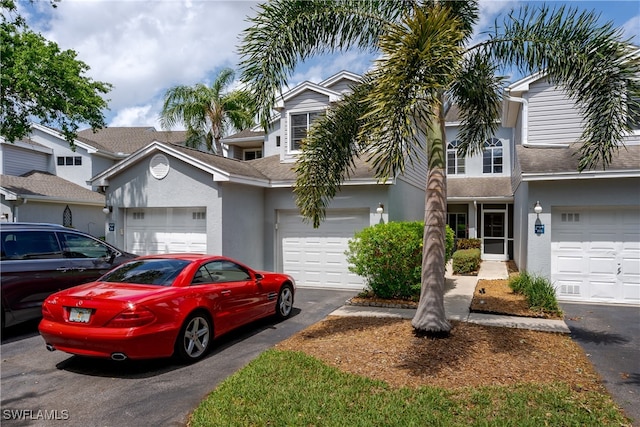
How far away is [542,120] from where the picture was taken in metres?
12.2

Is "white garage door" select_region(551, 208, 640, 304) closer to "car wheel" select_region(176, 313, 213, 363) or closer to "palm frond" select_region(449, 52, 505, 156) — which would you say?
"palm frond" select_region(449, 52, 505, 156)

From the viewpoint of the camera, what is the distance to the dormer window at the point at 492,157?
21.1 m

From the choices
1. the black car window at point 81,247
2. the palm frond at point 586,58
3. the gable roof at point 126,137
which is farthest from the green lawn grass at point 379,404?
the gable roof at point 126,137

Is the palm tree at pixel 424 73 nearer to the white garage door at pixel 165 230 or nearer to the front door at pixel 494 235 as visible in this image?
the white garage door at pixel 165 230

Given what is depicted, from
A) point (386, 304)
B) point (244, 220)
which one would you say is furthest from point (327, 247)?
point (386, 304)

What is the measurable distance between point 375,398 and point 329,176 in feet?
14.1

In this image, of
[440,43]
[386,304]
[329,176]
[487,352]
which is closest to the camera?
[440,43]

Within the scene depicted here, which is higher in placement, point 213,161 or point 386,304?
point 213,161

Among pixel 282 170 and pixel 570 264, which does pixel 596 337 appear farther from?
pixel 282 170

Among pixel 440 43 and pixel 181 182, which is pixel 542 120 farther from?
pixel 181 182

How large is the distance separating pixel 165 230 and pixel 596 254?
12.1 meters

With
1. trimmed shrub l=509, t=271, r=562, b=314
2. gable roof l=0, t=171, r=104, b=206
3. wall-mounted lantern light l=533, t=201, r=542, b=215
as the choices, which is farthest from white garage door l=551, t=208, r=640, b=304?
gable roof l=0, t=171, r=104, b=206

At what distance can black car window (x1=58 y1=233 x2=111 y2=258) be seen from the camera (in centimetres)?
834

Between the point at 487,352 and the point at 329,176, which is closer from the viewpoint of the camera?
the point at 487,352
